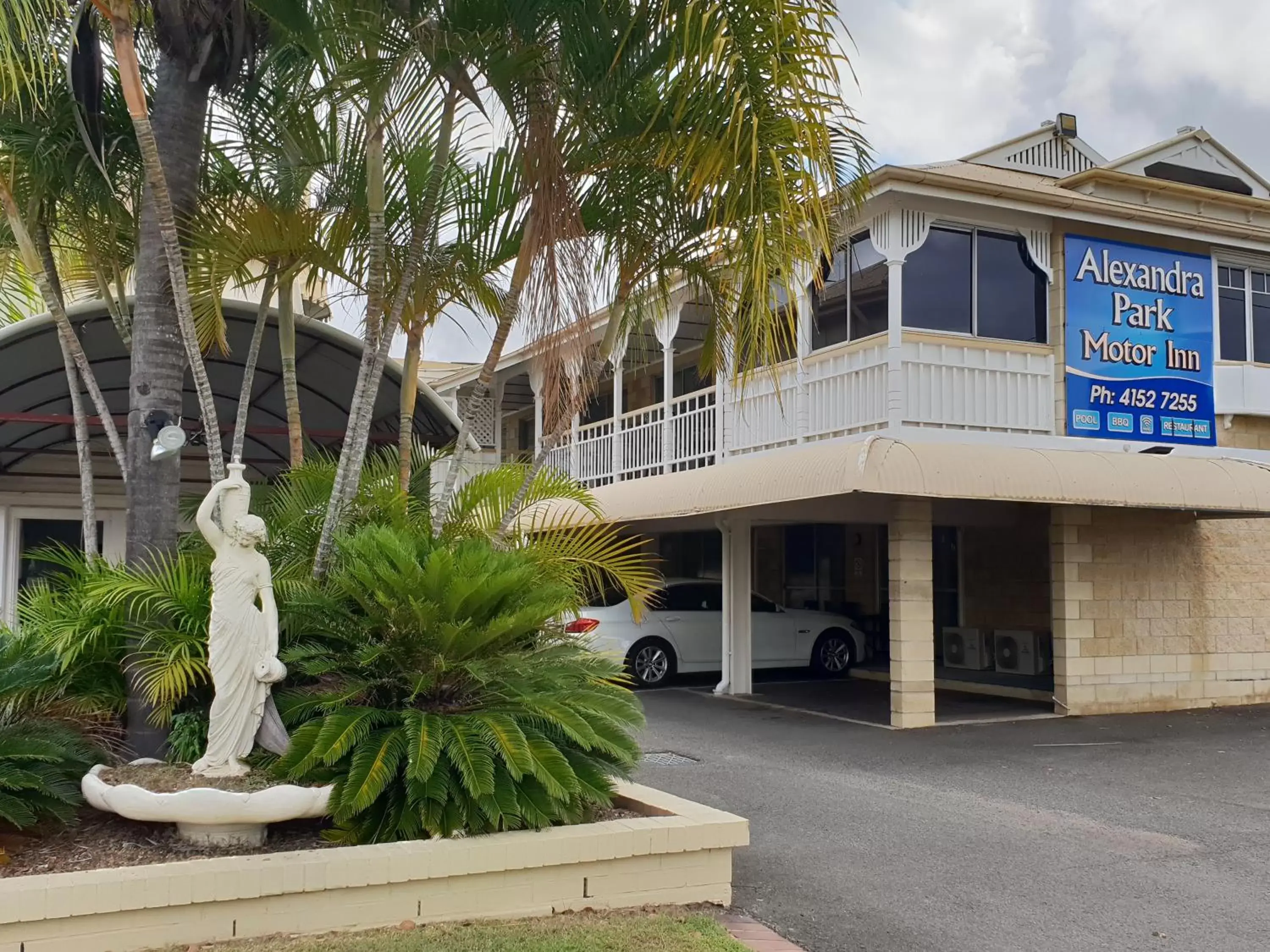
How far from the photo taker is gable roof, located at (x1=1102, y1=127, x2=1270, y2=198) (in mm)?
14648

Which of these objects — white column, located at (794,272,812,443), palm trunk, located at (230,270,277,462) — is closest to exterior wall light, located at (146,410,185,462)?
palm trunk, located at (230,270,277,462)

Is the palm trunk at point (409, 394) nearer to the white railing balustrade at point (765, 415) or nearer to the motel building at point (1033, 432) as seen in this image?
the motel building at point (1033, 432)

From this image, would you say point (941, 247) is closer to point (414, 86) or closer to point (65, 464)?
point (414, 86)

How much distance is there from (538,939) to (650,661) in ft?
35.5

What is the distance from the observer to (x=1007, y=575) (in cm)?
1584

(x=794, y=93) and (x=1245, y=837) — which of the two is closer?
(x=794, y=93)

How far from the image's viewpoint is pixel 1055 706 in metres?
12.9

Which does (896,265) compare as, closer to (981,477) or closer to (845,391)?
(845,391)

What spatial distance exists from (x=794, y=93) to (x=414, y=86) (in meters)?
2.12

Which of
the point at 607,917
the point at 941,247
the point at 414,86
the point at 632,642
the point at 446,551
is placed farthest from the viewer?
the point at 632,642

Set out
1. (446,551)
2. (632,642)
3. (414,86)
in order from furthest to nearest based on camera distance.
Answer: (632,642), (414,86), (446,551)

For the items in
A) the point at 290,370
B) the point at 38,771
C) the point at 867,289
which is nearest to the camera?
the point at 38,771

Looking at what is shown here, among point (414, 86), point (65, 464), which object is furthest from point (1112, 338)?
point (65, 464)

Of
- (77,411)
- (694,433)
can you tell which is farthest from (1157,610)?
(77,411)
